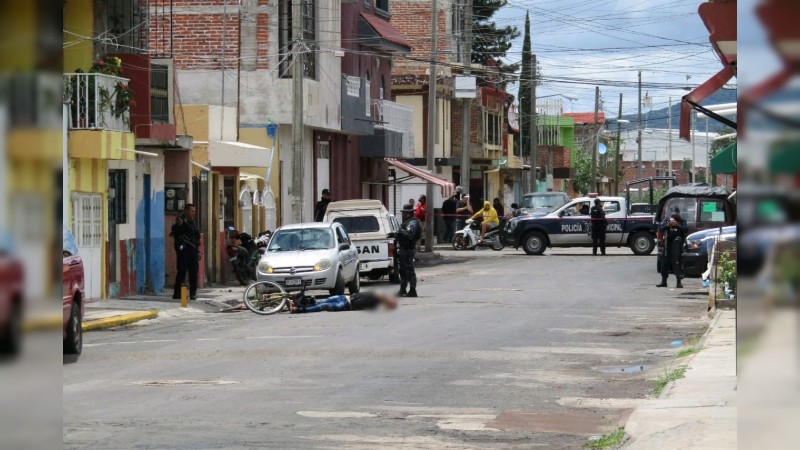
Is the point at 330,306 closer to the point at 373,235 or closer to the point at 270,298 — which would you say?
the point at 270,298

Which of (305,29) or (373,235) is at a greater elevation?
(305,29)

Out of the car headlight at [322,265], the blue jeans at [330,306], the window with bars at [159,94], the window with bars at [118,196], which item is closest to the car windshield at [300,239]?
the car headlight at [322,265]

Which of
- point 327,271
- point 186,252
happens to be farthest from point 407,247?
point 186,252

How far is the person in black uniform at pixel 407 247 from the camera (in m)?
5.84

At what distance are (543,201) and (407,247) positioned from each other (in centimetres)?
3808

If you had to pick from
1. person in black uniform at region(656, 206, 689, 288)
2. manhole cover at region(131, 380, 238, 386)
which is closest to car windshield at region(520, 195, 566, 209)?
person in black uniform at region(656, 206, 689, 288)

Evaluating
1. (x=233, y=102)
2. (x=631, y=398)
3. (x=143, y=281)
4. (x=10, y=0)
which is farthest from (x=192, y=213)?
(x=10, y=0)

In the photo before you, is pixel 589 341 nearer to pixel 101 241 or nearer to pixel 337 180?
pixel 337 180

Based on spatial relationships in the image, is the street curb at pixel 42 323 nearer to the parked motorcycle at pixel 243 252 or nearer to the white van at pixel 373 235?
the white van at pixel 373 235

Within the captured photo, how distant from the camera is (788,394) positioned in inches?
81.4

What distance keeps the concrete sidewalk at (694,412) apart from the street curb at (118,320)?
8949 mm

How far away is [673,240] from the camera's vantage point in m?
26.0

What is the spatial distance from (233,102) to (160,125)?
7.13 metres

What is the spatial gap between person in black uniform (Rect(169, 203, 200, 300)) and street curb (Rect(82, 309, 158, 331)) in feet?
8.61
